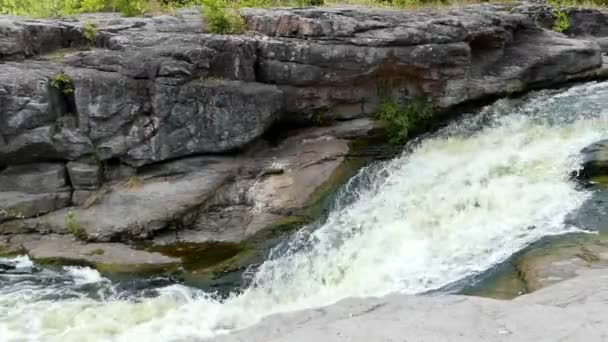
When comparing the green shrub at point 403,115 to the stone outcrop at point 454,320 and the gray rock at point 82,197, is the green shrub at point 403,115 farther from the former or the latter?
the stone outcrop at point 454,320

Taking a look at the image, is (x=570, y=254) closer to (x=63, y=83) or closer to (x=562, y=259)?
(x=562, y=259)

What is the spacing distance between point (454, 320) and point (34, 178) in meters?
8.92

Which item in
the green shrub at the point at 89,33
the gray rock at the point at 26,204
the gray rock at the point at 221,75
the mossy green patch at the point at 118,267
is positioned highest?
the green shrub at the point at 89,33

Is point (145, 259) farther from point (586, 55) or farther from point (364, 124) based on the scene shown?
point (586, 55)

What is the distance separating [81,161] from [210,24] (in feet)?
13.1

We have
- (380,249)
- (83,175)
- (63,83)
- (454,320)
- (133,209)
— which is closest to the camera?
(454,320)

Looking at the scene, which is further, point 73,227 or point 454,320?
point 73,227

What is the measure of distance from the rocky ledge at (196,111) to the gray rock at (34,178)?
0.02 metres

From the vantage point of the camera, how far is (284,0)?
54.2 ft

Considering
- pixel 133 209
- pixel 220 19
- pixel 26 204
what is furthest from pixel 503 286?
pixel 26 204

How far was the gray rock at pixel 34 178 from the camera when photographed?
35.8 ft

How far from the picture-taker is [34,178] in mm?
10961

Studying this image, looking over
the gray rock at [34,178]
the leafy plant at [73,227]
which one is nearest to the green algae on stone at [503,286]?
the leafy plant at [73,227]

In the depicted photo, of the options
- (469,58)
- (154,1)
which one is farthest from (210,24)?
(469,58)
